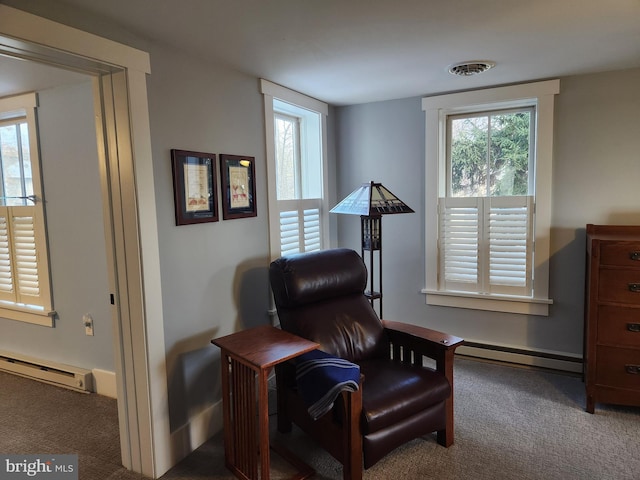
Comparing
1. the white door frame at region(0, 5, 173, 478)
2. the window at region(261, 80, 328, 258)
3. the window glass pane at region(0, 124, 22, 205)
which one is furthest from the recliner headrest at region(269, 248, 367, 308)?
the window glass pane at region(0, 124, 22, 205)

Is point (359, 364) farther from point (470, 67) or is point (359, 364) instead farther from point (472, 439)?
point (470, 67)

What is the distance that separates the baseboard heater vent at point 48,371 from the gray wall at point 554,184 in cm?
241

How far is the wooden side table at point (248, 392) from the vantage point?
1884 millimetres

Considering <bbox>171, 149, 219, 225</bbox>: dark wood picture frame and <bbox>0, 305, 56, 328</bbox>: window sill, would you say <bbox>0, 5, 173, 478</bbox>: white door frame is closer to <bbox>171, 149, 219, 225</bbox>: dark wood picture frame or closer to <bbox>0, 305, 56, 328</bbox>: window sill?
<bbox>171, 149, 219, 225</bbox>: dark wood picture frame

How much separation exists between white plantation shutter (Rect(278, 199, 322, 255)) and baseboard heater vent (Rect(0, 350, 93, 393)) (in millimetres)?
1742

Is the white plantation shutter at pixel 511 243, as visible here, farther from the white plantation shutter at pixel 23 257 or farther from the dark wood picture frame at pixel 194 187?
the white plantation shutter at pixel 23 257

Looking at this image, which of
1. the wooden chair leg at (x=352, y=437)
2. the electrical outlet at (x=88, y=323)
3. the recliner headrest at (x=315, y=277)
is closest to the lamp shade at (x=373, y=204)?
the recliner headrest at (x=315, y=277)

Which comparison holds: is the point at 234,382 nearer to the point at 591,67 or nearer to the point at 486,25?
the point at 486,25

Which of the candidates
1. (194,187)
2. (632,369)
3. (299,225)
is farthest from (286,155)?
(632,369)

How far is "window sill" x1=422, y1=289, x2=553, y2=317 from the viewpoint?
3.19 m

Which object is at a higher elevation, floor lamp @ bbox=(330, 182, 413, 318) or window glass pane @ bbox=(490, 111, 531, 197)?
window glass pane @ bbox=(490, 111, 531, 197)

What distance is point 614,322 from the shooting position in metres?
2.51

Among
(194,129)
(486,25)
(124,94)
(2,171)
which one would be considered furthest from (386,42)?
(2,171)

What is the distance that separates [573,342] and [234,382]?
257cm
